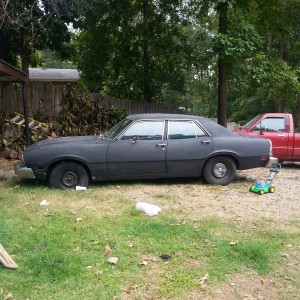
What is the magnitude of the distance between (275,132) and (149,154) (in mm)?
4936

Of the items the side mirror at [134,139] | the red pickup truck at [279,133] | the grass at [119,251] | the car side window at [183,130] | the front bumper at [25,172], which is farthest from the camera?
the red pickup truck at [279,133]

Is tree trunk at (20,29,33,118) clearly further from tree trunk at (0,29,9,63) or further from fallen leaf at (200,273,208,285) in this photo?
fallen leaf at (200,273,208,285)

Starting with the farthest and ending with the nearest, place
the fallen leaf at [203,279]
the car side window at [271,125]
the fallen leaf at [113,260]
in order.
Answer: the car side window at [271,125]
the fallen leaf at [113,260]
the fallen leaf at [203,279]

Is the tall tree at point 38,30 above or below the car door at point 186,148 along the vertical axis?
above

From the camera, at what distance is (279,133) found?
1138 centimetres

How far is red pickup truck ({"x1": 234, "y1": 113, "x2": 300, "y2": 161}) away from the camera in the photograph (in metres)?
11.2

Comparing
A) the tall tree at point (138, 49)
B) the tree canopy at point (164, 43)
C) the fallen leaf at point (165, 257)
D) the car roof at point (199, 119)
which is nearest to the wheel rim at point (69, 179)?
the car roof at point (199, 119)

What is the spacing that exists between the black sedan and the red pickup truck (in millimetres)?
2944

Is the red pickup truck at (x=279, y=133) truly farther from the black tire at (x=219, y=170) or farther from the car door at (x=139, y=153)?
the car door at (x=139, y=153)

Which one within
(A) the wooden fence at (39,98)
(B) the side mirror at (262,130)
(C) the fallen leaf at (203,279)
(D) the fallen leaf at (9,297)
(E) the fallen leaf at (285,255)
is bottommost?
(D) the fallen leaf at (9,297)

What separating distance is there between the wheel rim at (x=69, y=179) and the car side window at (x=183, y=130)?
2014mm

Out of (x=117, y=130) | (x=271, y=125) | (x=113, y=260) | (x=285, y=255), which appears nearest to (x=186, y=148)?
(x=117, y=130)

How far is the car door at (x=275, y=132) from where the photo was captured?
11.3 meters

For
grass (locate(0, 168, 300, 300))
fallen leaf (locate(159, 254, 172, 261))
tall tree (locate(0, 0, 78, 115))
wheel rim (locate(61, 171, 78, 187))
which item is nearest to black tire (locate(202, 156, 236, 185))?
grass (locate(0, 168, 300, 300))
